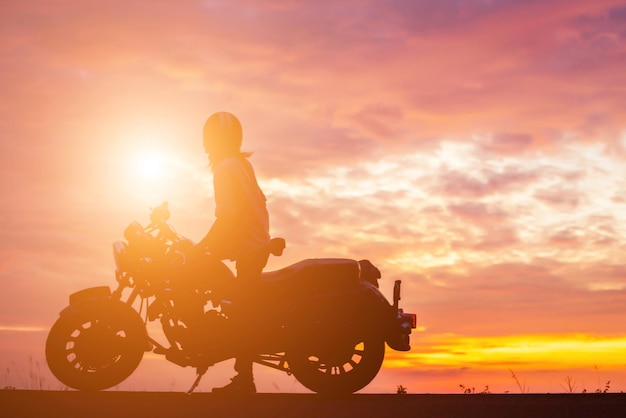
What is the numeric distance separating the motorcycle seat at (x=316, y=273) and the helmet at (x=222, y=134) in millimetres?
1747

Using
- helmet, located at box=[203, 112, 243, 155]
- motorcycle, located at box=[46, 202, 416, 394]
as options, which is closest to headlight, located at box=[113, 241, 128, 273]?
motorcycle, located at box=[46, 202, 416, 394]

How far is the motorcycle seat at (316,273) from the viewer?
35.8 ft

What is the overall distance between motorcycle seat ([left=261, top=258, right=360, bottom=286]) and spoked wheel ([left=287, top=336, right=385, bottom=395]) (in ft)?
2.90

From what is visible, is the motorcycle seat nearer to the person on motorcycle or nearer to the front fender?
the person on motorcycle

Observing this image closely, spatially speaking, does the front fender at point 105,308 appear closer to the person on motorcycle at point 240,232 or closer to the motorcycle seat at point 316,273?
the person on motorcycle at point 240,232

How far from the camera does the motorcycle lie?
35.1 feet

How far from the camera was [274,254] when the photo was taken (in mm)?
10703

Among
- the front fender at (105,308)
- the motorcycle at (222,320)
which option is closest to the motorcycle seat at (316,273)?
the motorcycle at (222,320)

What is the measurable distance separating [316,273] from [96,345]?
9.85ft

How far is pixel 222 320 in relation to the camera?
1089cm

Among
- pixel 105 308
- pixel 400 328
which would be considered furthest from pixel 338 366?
pixel 105 308

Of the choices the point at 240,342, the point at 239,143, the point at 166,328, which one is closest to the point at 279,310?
the point at 240,342

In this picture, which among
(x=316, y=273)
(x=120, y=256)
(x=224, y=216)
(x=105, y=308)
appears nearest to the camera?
(x=224, y=216)

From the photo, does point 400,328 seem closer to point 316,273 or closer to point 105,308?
point 316,273
